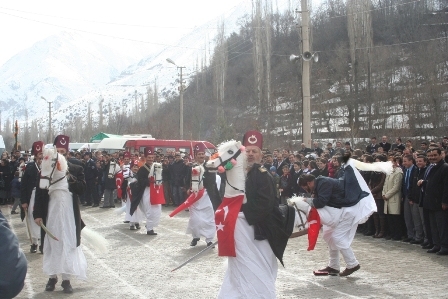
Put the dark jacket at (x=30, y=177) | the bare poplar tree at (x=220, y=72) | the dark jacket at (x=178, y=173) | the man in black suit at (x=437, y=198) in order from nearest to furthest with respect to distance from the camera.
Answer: the man in black suit at (x=437, y=198)
the dark jacket at (x=30, y=177)
the dark jacket at (x=178, y=173)
the bare poplar tree at (x=220, y=72)

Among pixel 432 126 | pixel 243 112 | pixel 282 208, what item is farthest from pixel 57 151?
pixel 243 112

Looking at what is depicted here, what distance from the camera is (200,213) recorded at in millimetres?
14266

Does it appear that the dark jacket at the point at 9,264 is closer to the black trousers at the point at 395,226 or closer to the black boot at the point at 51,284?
the black boot at the point at 51,284

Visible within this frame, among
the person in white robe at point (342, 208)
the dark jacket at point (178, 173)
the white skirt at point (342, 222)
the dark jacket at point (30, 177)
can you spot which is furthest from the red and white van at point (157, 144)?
the white skirt at point (342, 222)

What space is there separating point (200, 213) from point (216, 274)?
4005mm

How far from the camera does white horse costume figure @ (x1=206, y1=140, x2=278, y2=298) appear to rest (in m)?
6.99

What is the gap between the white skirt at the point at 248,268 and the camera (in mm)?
6977

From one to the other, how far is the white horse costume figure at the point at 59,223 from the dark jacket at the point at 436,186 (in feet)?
21.4

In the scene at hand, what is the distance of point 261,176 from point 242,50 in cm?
6585

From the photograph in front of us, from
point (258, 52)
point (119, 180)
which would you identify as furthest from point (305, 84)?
point (258, 52)

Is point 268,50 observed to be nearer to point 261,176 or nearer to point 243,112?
point 243,112

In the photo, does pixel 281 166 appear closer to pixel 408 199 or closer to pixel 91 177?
pixel 408 199

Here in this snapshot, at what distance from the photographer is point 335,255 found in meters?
10.1

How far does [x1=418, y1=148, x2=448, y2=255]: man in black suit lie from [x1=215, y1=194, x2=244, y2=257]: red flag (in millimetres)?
6113
